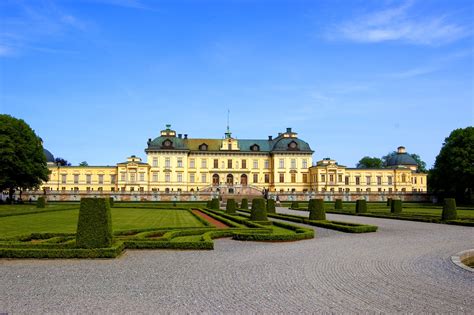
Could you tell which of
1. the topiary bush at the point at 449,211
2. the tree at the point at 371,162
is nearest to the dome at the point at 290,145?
the tree at the point at 371,162

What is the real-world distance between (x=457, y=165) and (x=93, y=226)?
44.5 m

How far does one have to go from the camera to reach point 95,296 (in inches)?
271

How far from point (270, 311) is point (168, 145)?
204 feet

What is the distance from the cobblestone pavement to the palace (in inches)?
2181

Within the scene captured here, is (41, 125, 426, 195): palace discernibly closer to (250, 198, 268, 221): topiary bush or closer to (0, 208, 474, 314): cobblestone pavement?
(250, 198, 268, 221): topiary bush

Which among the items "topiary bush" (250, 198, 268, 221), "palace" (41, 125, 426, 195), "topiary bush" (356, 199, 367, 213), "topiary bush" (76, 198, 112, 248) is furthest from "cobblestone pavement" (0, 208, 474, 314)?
"palace" (41, 125, 426, 195)

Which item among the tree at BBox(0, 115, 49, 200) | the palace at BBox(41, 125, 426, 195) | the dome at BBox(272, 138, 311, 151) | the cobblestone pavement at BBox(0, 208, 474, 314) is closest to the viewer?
the cobblestone pavement at BBox(0, 208, 474, 314)

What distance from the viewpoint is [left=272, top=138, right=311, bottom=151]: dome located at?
69.0 m

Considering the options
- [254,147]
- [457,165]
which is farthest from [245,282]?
[254,147]

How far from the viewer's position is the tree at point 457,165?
154 feet

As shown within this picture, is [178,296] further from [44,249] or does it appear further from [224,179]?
[224,179]

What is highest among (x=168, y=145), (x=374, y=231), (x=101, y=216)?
(x=168, y=145)

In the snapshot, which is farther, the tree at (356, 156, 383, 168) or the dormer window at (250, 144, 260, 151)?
the tree at (356, 156, 383, 168)

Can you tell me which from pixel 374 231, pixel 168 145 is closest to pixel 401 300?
pixel 374 231
